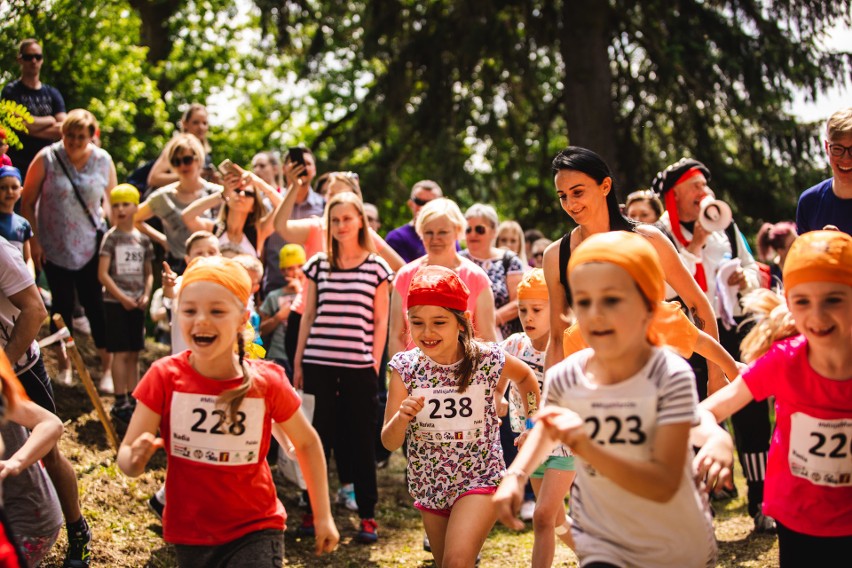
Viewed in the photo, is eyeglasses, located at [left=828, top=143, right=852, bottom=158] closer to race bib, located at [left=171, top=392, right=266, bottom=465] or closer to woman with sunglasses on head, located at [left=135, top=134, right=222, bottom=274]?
race bib, located at [left=171, top=392, right=266, bottom=465]

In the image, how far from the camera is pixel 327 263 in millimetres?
7375

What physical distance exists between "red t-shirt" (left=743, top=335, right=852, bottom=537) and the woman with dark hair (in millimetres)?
1380

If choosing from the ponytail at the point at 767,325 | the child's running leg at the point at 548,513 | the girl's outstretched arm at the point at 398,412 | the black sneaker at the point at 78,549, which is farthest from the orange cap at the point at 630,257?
the black sneaker at the point at 78,549

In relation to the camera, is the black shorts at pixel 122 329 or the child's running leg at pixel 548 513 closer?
the child's running leg at pixel 548 513

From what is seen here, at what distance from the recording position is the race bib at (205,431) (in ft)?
12.6

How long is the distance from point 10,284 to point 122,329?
3.52 meters

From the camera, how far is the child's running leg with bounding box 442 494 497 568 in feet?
15.2

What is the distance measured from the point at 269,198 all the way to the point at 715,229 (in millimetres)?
3915

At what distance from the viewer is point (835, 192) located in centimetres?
539

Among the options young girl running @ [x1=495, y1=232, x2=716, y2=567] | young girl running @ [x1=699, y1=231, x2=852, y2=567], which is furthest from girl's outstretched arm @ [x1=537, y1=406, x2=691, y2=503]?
young girl running @ [x1=699, y1=231, x2=852, y2=567]

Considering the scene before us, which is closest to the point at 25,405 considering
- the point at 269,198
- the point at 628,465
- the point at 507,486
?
the point at 507,486

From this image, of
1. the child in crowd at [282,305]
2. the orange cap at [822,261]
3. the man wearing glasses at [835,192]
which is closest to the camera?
the orange cap at [822,261]

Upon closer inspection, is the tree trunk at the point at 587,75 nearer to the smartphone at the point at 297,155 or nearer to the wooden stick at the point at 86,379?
the smartphone at the point at 297,155

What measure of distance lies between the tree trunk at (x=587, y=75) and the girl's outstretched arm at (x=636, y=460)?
37.6 ft
